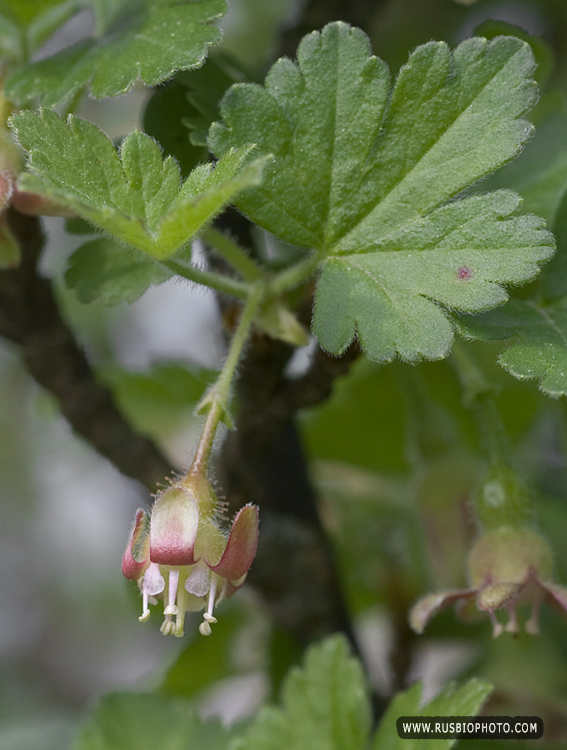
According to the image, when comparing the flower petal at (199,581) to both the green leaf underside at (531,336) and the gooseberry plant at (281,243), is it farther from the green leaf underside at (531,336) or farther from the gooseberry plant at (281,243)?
the green leaf underside at (531,336)

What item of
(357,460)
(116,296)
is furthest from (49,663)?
(116,296)

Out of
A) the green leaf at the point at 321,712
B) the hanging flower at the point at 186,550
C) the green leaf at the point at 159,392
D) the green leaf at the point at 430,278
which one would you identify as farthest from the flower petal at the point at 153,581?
the green leaf at the point at 159,392

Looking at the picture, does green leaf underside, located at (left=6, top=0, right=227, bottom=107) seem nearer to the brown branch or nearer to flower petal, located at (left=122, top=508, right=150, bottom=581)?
the brown branch

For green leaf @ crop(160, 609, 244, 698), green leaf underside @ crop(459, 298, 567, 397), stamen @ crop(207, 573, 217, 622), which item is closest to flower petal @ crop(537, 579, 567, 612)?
green leaf underside @ crop(459, 298, 567, 397)

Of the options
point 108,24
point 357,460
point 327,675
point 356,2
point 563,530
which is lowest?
point 563,530

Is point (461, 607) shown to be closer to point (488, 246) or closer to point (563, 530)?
point (488, 246)

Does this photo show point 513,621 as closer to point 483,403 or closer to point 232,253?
point 483,403

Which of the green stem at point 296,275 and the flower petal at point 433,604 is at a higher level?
the green stem at point 296,275
